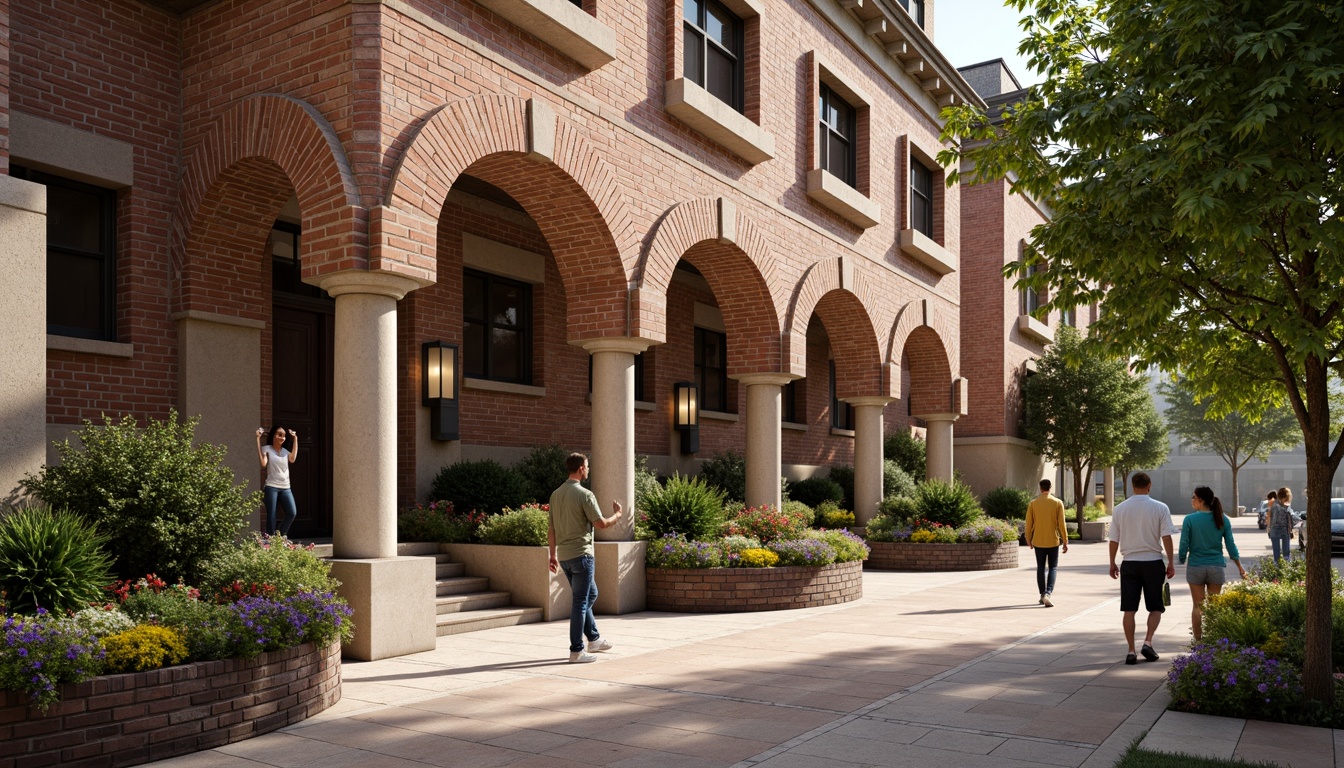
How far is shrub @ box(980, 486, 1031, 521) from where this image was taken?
25391 mm

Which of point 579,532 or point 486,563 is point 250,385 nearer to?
point 486,563

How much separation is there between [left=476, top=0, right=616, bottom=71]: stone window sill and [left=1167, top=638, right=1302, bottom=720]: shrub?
826 centimetres

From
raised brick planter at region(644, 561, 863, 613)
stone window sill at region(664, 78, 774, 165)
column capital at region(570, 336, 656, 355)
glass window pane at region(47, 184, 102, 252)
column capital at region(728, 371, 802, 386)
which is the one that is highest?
stone window sill at region(664, 78, 774, 165)

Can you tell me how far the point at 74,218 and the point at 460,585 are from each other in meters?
5.28

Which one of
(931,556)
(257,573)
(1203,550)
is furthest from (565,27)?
(931,556)

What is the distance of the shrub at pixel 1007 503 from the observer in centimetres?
2539

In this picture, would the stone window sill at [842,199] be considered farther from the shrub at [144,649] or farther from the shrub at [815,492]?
the shrub at [144,649]

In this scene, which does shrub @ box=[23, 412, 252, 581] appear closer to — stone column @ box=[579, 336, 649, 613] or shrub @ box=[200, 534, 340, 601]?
shrub @ box=[200, 534, 340, 601]

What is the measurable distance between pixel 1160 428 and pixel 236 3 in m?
36.9

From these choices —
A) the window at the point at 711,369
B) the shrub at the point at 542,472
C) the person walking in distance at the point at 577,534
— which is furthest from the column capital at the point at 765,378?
the person walking in distance at the point at 577,534

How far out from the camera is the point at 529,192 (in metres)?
11.6

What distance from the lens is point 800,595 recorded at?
42.6 ft

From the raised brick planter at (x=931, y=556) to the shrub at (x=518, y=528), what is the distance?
8592 mm

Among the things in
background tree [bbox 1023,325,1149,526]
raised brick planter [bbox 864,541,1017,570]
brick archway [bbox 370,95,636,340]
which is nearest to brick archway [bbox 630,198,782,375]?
brick archway [bbox 370,95,636,340]
